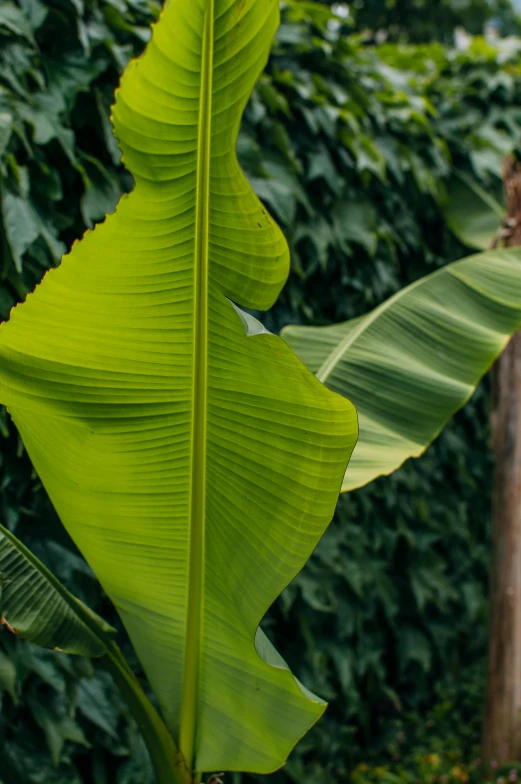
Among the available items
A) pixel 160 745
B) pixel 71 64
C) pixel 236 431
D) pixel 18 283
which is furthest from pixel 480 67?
pixel 160 745

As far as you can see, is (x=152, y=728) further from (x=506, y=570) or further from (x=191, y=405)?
(x=506, y=570)

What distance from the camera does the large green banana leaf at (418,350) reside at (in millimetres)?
1602

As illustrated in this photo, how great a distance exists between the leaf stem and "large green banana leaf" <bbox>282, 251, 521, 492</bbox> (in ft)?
2.07

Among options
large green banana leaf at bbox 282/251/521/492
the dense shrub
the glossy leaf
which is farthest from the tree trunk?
the glossy leaf

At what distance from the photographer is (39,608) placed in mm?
1141

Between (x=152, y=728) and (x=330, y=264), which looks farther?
(x=330, y=264)

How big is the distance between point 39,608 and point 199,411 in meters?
0.43

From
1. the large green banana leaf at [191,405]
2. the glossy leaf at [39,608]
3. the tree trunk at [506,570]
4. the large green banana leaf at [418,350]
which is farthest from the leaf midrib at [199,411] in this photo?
the tree trunk at [506,570]

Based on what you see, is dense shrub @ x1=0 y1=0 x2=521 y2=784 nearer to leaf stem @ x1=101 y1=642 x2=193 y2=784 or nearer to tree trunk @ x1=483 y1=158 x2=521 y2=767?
tree trunk @ x1=483 y1=158 x2=521 y2=767

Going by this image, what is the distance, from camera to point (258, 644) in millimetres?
1188

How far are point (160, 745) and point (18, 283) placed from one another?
97cm

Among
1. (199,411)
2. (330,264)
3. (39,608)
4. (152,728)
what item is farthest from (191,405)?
(330,264)

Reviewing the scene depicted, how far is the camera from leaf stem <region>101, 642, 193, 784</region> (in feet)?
3.91

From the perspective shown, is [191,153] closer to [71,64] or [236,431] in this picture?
[236,431]
